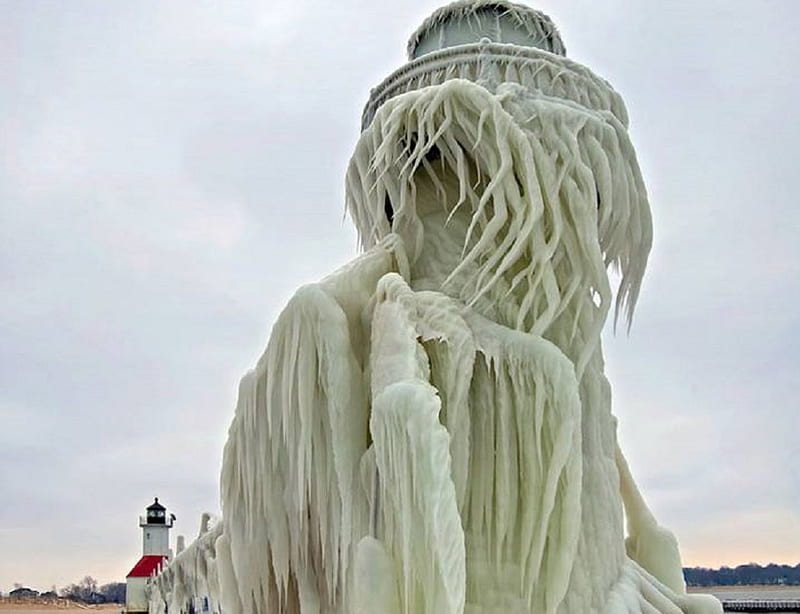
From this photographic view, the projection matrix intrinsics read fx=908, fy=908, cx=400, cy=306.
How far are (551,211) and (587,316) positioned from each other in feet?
2.13

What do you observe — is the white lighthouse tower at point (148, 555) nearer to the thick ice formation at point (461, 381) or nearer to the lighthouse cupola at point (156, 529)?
the lighthouse cupola at point (156, 529)

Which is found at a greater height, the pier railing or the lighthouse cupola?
the lighthouse cupola

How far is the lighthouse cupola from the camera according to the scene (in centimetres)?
3572

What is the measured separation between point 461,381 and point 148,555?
32965 millimetres

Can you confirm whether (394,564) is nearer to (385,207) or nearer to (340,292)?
(340,292)

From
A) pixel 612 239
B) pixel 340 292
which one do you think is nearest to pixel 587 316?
pixel 612 239

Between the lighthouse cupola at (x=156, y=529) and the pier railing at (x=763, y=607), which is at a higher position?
the lighthouse cupola at (x=156, y=529)

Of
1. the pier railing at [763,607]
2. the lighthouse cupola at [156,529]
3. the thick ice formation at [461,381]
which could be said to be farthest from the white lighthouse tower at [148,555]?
the thick ice formation at [461,381]

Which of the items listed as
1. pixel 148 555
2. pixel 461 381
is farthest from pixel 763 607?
pixel 461 381

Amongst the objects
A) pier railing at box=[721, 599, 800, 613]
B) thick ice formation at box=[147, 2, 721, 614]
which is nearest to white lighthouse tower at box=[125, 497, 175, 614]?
pier railing at box=[721, 599, 800, 613]

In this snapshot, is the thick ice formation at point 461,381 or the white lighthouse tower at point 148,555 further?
the white lighthouse tower at point 148,555

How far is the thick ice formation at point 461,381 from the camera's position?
461 centimetres

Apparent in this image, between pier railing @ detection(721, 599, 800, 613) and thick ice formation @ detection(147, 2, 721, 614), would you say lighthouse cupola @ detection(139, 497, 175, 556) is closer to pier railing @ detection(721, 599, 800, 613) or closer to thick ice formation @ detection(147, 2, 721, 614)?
pier railing @ detection(721, 599, 800, 613)

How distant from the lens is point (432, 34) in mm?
6180
